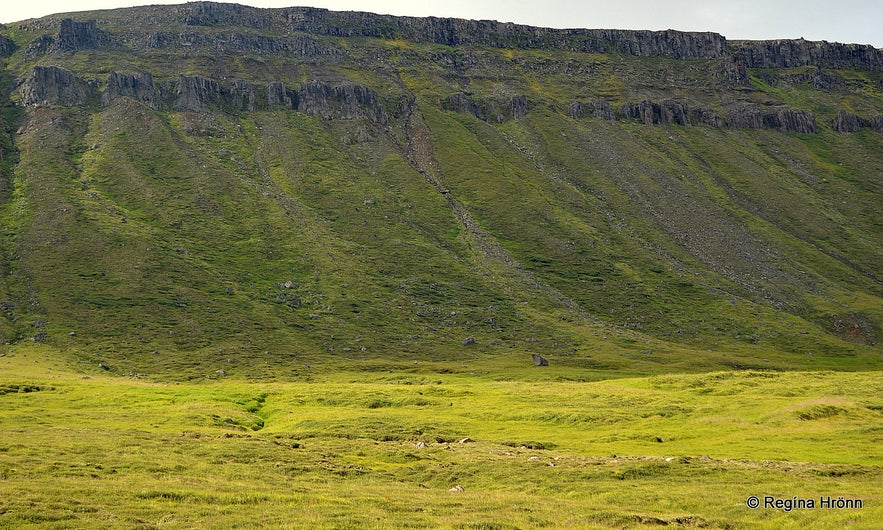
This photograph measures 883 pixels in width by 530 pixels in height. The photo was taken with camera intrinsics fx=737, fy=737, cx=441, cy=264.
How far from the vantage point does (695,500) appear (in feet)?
141

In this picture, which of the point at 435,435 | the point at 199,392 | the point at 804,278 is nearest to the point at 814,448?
the point at 435,435

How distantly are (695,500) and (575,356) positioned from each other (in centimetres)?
9285

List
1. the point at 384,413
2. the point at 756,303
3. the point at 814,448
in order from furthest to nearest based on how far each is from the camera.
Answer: the point at 756,303 → the point at 384,413 → the point at 814,448

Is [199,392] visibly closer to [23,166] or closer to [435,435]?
[435,435]

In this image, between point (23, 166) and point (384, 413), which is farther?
point (23, 166)

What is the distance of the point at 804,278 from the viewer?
185875mm

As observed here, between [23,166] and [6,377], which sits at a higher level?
[23,166]

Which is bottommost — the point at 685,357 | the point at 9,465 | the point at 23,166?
the point at 685,357

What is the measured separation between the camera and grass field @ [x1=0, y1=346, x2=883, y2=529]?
1492 inches

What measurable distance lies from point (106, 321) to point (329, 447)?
82347 millimetres

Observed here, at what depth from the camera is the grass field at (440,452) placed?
3791 centimetres

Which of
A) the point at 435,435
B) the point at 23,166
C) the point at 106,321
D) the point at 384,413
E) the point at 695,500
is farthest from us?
the point at 23,166

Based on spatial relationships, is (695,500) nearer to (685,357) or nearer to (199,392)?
(199,392)

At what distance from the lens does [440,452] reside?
60.8 m
